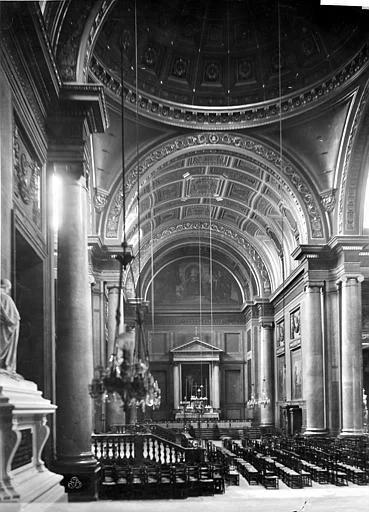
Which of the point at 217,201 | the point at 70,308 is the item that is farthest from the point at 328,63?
the point at 70,308

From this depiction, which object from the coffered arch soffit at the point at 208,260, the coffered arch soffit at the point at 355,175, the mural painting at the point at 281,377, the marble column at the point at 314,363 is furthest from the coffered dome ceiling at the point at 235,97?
the coffered arch soffit at the point at 208,260

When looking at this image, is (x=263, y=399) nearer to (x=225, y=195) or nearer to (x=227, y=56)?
(x=225, y=195)

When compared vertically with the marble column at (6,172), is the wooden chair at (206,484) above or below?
below

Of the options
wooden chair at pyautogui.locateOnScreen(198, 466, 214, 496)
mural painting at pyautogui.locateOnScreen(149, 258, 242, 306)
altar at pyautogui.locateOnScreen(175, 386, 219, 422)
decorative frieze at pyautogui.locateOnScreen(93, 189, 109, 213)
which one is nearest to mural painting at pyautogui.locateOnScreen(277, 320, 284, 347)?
altar at pyautogui.locateOnScreen(175, 386, 219, 422)

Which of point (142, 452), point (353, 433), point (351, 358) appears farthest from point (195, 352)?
point (142, 452)

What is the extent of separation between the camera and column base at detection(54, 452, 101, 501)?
12.6 metres

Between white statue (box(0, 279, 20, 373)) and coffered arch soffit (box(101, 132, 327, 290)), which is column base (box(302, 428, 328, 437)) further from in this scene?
white statue (box(0, 279, 20, 373))

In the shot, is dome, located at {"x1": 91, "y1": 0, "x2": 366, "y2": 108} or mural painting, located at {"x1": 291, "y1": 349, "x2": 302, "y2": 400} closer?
dome, located at {"x1": 91, "y1": 0, "x2": 366, "y2": 108}

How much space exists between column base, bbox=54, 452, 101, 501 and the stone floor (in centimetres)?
28

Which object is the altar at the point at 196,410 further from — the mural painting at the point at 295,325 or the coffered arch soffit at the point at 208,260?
the mural painting at the point at 295,325

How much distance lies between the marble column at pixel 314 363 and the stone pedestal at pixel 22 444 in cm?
1876

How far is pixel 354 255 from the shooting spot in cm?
2719

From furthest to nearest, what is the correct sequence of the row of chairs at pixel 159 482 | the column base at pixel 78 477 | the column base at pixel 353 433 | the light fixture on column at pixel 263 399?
the light fixture on column at pixel 263 399
the column base at pixel 353 433
the row of chairs at pixel 159 482
the column base at pixel 78 477

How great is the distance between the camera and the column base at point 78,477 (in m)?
12.6
